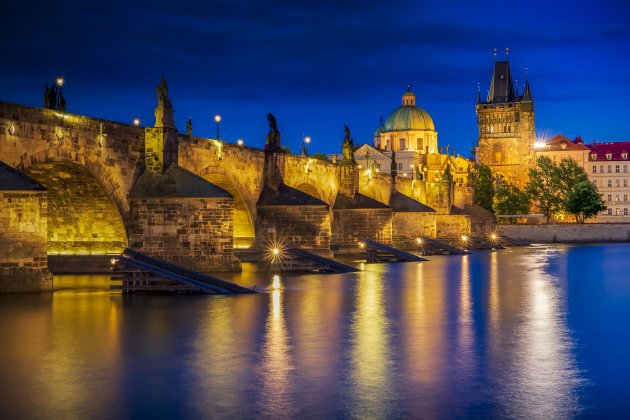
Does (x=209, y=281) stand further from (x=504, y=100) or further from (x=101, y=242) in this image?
(x=504, y=100)

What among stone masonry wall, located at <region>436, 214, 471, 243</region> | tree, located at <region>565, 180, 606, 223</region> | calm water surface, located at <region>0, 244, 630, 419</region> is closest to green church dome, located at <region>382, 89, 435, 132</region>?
tree, located at <region>565, 180, 606, 223</region>

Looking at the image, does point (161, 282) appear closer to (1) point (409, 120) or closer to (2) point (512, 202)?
(2) point (512, 202)

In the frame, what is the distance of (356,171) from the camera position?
56.3 metres

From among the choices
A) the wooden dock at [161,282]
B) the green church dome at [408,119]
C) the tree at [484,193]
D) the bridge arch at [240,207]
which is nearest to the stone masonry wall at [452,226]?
the bridge arch at [240,207]

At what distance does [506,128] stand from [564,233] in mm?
50671

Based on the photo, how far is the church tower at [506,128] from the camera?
13900cm

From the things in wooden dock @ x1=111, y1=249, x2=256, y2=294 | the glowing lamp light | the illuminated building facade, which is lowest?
the glowing lamp light

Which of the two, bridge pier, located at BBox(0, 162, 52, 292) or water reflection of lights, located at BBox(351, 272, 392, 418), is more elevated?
bridge pier, located at BBox(0, 162, 52, 292)

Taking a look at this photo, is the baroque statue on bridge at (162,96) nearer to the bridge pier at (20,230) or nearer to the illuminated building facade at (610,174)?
the bridge pier at (20,230)

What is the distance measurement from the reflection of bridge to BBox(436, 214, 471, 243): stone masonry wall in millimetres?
29863

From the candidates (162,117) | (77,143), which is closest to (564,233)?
(162,117)

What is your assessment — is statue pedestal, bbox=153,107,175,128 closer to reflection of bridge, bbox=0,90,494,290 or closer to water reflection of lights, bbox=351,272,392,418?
reflection of bridge, bbox=0,90,494,290

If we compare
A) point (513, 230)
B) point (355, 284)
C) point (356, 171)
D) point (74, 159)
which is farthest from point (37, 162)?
point (513, 230)

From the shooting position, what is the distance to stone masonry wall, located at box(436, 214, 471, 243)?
76812 millimetres
